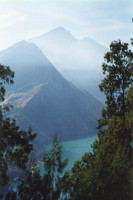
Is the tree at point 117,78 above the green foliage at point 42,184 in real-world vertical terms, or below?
above

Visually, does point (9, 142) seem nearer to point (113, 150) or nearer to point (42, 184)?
point (42, 184)

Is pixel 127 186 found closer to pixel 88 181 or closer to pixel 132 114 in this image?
pixel 88 181

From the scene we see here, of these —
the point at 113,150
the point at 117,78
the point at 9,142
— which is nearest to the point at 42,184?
the point at 9,142

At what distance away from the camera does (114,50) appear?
2780cm

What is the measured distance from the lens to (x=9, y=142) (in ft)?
70.3

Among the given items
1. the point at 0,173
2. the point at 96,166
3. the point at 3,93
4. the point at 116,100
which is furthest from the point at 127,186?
the point at 3,93

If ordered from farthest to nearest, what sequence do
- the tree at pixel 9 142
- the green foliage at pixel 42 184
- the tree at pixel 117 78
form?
the tree at pixel 117 78 < the green foliage at pixel 42 184 < the tree at pixel 9 142

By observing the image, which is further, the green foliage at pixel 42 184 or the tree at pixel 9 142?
the green foliage at pixel 42 184

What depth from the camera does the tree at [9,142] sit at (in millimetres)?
21219

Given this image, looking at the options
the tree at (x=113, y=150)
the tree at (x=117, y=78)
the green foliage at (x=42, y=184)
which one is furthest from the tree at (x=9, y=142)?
the tree at (x=117, y=78)

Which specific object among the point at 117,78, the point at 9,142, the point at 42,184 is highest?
the point at 117,78

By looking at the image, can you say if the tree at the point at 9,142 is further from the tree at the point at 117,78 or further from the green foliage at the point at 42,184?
the tree at the point at 117,78

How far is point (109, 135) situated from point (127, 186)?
17.6 ft

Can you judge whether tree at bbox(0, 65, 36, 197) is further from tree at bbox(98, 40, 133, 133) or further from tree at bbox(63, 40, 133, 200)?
tree at bbox(98, 40, 133, 133)
